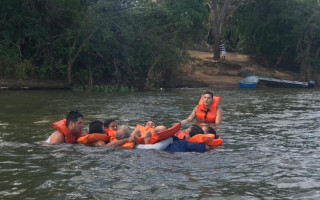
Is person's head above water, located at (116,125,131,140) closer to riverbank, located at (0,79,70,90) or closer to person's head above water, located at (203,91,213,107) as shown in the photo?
person's head above water, located at (203,91,213,107)

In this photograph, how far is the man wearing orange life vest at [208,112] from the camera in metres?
12.8

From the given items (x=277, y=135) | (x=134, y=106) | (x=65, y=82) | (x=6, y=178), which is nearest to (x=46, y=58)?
(x=65, y=82)

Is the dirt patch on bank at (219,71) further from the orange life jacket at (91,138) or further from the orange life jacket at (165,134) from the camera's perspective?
the orange life jacket at (165,134)

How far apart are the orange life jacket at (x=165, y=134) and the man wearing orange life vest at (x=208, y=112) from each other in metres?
3.81

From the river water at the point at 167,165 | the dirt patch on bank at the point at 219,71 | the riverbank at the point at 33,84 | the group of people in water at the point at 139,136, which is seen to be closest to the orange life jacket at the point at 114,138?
the group of people in water at the point at 139,136

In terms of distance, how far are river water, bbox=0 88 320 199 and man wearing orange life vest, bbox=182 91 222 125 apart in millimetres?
333

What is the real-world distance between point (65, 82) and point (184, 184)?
17.7 metres

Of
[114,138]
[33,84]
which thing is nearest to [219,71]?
[33,84]

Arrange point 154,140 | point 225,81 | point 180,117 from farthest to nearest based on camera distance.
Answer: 1. point 225,81
2. point 180,117
3. point 154,140

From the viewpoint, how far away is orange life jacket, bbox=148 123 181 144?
349 inches

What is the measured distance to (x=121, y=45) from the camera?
76.8 feet

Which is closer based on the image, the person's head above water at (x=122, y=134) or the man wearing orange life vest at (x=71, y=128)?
the man wearing orange life vest at (x=71, y=128)

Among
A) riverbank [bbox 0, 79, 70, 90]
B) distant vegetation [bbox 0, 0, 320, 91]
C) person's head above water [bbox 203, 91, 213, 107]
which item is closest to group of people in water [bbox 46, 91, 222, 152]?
person's head above water [bbox 203, 91, 213, 107]

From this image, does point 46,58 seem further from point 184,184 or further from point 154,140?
point 184,184
